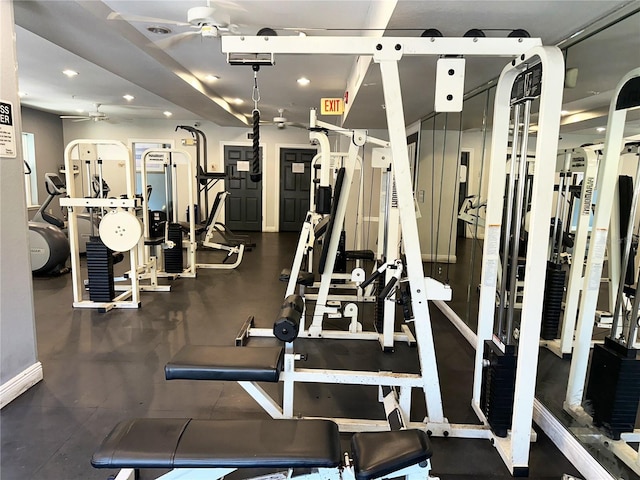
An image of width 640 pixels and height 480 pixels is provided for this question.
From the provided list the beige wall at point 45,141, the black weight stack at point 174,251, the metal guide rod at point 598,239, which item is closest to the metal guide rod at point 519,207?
the metal guide rod at point 598,239

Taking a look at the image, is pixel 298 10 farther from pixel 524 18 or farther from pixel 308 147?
pixel 308 147

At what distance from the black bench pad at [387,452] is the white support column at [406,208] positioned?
0.56 m

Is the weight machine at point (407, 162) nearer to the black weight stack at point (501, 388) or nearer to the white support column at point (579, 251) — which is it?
the black weight stack at point (501, 388)

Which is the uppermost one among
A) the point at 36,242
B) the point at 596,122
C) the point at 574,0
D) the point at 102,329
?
the point at 574,0

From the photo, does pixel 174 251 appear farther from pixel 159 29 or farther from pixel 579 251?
pixel 579 251

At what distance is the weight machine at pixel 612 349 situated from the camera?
5.87 ft

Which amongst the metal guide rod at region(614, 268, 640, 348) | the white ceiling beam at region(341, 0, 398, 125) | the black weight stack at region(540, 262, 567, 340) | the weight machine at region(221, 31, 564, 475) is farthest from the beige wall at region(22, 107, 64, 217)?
the metal guide rod at region(614, 268, 640, 348)

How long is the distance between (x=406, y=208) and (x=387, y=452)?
1.02 metres

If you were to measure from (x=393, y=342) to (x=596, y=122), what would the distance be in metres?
2.03

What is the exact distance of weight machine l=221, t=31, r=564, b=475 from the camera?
5.23ft

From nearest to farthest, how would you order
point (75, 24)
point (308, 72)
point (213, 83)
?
point (75, 24)
point (308, 72)
point (213, 83)

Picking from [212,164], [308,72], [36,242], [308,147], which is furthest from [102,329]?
[308,147]

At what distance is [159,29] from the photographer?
3291 millimetres

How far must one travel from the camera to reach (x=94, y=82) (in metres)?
5.39
